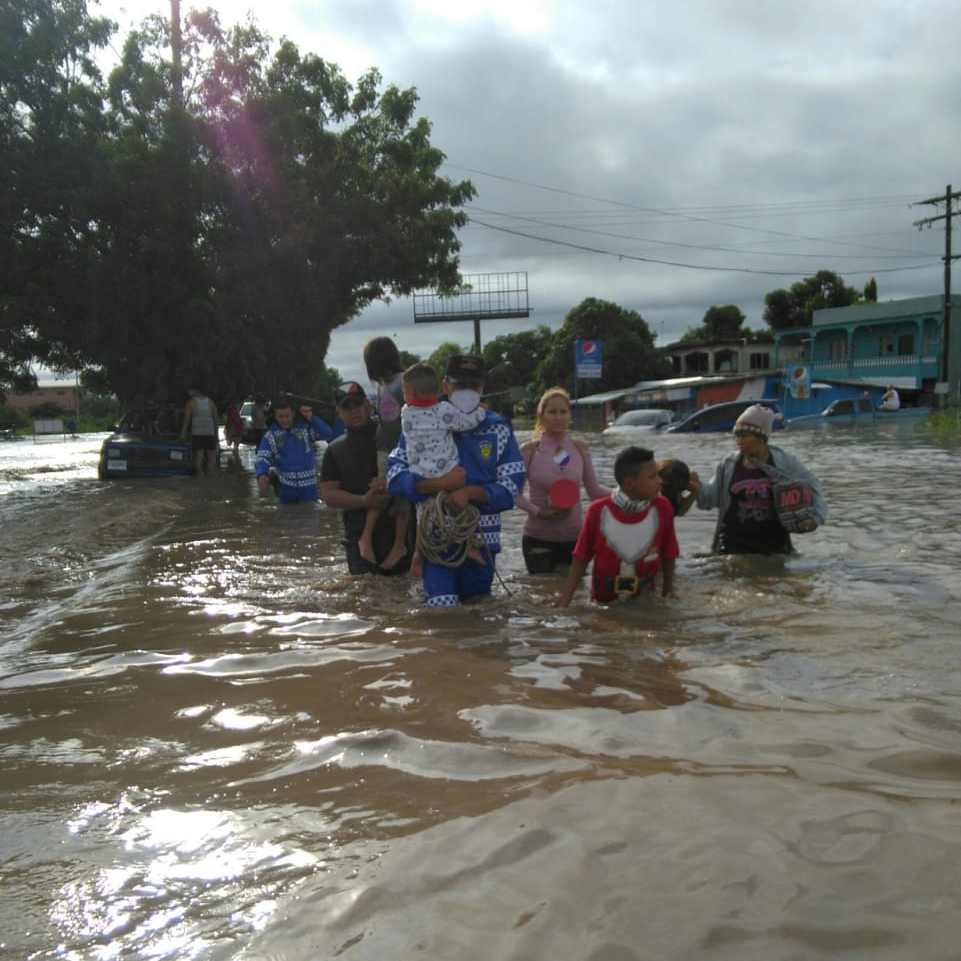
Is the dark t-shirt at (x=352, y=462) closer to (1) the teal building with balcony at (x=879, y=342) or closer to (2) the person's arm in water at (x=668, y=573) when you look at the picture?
(2) the person's arm in water at (x=668, y=573)

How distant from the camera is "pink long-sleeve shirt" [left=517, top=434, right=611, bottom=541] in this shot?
6.66 meters

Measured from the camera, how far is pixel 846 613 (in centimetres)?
575

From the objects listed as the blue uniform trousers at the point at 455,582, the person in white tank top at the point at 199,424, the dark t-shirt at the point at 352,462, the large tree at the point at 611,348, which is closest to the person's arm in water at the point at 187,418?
the person in white tank top at the point at 199,424

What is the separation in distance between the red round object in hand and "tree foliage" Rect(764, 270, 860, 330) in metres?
61.6

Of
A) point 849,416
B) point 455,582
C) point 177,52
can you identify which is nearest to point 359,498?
point 455,582

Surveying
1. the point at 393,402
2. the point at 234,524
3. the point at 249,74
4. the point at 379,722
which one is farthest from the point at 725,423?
the point at 379,722

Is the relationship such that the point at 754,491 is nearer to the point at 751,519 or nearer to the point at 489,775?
the point at 751,519

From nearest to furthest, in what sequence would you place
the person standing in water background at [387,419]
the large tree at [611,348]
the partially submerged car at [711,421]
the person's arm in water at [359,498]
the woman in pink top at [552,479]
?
the person's arm in water at [359,498] < the person standing in water background at [387,419] < the woman in pink top at [552,479] < the partially submerged car at [711,421] < the large tree at [611,348]

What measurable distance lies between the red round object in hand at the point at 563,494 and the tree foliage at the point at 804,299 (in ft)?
202

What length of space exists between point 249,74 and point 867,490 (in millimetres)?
16530

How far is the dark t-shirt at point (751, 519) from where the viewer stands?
6844 mm

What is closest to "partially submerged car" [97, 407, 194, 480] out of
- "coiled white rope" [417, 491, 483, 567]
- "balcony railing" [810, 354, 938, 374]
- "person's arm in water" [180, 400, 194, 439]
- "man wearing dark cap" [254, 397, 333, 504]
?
"person's arm in water" [180, 400, 194, 439]

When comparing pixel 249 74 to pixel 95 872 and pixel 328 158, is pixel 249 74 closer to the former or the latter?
pixel 328 158

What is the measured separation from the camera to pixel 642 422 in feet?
127
